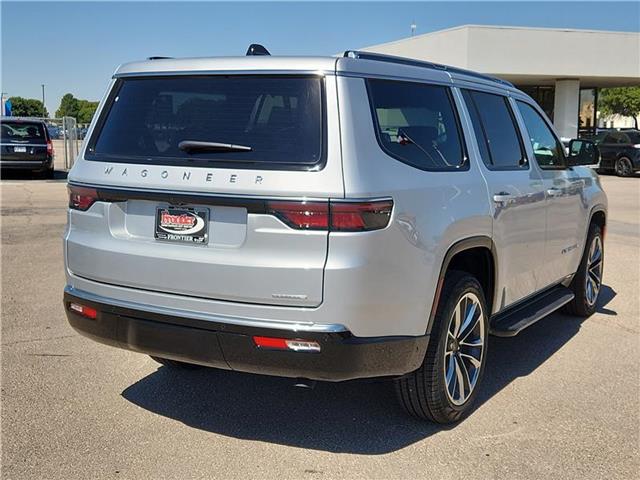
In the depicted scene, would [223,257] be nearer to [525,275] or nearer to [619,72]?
[525,275]

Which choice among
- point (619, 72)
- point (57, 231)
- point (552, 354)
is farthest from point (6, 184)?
point (619, 72)

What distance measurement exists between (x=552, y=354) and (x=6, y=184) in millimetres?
17312

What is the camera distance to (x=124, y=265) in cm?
364

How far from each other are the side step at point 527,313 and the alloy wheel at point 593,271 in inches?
31.2

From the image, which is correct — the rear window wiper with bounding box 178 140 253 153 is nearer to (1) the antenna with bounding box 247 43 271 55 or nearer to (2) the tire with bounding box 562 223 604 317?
(1) the antenna with bounding box 247 43 271 55

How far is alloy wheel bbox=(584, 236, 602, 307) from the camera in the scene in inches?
257

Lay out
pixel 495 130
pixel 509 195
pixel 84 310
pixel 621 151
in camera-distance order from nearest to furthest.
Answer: pixel 84 310
pixel 509 195
pixel 495 130
pixel 621 151

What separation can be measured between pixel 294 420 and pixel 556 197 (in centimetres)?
269

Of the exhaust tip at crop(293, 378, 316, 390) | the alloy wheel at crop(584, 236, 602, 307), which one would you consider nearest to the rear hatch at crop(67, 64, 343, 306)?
the exhaust tip at crop(293, 378, 316, 390)

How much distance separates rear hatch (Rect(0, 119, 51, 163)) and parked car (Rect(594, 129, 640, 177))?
18101 mm

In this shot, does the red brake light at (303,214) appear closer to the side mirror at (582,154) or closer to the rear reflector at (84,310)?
the rear reflector at (84,310)

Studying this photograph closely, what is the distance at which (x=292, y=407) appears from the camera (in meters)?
4.30

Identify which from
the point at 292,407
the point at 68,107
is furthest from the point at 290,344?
the point at 68,107

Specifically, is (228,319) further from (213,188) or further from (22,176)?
(22,176)
